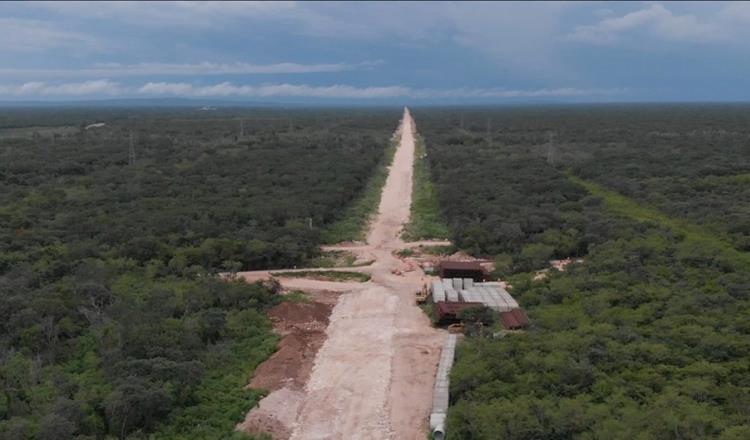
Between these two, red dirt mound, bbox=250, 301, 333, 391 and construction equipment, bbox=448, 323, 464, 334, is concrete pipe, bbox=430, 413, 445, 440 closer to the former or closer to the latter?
red dirt mound, bbox=250, 301, 333, 391

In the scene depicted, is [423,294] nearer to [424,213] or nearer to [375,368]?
[375,368]

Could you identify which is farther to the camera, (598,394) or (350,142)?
(350,142)

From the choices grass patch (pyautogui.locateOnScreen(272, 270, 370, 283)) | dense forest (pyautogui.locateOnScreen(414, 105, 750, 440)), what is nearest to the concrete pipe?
dense forest (pyautogui.locateOnScreen(414, 105, 750, 440))

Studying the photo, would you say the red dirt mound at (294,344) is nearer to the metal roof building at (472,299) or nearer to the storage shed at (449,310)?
the storage shed at (449,310)

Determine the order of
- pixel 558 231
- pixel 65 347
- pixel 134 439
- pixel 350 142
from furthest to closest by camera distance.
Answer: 1. pixel 350 142
2. pixel 558 231
3. pixel 65 347
4. pixel 134 439

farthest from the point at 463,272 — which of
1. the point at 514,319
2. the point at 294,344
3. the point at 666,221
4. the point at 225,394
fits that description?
the point at 666,221

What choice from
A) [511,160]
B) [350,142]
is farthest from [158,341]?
[350,142]

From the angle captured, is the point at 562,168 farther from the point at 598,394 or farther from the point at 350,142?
the point at 598,394
